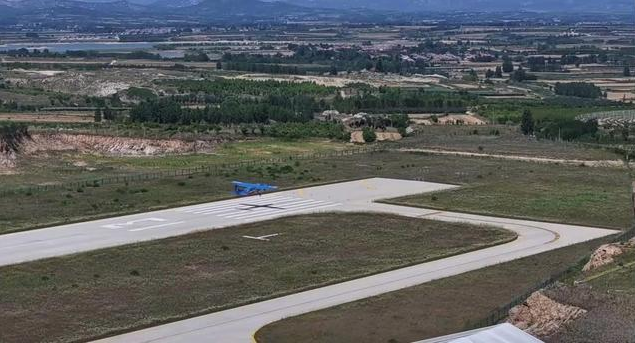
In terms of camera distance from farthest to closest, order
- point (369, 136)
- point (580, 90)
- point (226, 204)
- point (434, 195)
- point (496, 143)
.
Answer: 1. point (580, 90)
2. point (369, 136)
3. point (496, 143)
4. point (434, 195)
5. point (226, 204)

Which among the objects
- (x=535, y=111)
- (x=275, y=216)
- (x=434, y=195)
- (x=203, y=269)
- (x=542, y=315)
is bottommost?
(x=535, y=111)

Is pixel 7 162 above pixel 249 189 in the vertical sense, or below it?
below

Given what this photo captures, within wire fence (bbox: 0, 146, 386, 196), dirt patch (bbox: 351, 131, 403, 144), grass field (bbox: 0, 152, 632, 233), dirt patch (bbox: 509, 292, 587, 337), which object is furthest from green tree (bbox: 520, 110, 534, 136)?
dirt patch (bbox: 509, 292, 587, 337)

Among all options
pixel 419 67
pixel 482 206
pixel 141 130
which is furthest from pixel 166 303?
pixel 419 67

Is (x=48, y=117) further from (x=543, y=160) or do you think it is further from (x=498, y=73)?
(x=498, y=73)

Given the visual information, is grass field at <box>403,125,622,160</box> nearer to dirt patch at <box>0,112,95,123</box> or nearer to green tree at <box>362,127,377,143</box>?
green tree at <box>362,127,377,143</box>

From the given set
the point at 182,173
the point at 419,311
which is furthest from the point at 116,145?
the point at 419,311
